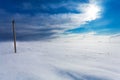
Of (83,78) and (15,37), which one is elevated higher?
(15,37)

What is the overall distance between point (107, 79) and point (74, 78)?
1475 mm

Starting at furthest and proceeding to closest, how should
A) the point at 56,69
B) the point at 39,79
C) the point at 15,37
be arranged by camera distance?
the point at 15,37 → the point at 56,69 → the point at 39,79

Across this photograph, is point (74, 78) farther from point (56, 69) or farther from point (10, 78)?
point (10, 78)

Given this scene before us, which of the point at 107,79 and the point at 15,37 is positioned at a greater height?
the point at 15,37

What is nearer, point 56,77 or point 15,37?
point 56,77

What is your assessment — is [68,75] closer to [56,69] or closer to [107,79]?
[56,69]

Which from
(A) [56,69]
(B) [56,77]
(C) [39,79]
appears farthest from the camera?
(A) [56,69]

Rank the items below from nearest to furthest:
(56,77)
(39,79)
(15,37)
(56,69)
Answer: (39,79) < (56,77) < (56,69) < (15,37)

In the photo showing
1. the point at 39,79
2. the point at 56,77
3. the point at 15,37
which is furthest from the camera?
the point at 15,37

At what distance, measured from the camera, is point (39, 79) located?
23.0 feet

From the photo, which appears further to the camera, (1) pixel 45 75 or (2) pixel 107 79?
(1) pixel 45 75

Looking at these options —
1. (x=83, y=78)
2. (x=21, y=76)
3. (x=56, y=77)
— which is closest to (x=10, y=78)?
(x=21, y=76)

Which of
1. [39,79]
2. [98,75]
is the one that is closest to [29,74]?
[39,79]

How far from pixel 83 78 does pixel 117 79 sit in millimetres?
1510
